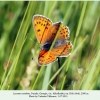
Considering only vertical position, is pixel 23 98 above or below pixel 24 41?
below

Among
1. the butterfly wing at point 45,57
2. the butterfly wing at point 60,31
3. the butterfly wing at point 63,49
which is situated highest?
the butterfly wing at point 60,31

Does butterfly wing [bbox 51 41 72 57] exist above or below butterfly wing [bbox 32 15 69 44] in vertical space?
below

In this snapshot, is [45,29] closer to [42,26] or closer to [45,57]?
[42,26]

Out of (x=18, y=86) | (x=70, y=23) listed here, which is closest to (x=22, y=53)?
(x=18, y=86)

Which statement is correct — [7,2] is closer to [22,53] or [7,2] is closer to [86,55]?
[22,53]

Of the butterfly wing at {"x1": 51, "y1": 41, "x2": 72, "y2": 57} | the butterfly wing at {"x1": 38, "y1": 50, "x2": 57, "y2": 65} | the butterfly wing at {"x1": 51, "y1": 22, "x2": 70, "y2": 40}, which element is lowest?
the butterfly wing at {"x1": 38, "y1": 50, "x2": 57, "y2": 65}

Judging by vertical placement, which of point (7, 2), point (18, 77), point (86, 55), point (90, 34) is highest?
point (7, 2)
